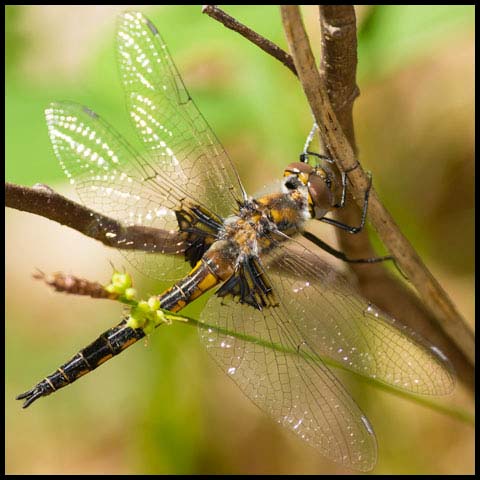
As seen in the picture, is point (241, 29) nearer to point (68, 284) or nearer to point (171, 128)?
point (171, 128)

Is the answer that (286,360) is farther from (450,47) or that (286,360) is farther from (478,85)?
(450,47)

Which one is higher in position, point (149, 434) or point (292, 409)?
point (149, 434)

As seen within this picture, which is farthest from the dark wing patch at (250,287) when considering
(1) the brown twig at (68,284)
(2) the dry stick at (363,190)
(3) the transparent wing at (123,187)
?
(1) the brown twig at (68,284)

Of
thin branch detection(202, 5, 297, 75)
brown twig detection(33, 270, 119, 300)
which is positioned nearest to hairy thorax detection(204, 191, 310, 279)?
thin branch detection(202, 5, 297, 75)

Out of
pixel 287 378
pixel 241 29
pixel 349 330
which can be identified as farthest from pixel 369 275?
pixel 241 29

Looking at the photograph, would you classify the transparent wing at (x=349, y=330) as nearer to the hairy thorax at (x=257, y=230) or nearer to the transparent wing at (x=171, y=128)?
the hairy thorax at (x=257, y=230)

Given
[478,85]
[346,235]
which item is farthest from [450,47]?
[346,235]

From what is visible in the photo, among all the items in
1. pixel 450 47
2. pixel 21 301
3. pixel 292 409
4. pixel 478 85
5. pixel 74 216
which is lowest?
pixel 292 409

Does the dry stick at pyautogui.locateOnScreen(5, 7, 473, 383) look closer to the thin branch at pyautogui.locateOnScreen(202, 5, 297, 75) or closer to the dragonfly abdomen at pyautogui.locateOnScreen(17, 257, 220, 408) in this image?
the thin branch at pyautogui.locateOnScreen(202, 5, 297, 75)
